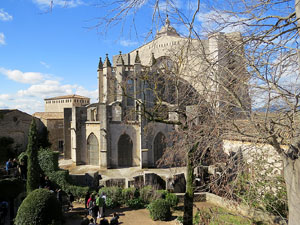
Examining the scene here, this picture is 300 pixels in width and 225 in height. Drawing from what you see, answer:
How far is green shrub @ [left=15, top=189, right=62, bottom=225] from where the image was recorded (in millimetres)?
8781

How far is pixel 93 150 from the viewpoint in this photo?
2100 cm

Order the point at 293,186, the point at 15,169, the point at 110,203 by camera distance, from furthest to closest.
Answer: the point at 15,169
the point at 110,203
the point at 293,186

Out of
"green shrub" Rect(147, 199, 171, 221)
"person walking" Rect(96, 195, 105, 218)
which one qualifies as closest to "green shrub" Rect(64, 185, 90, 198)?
"person walking" Rect(96, 195, 105, 218)

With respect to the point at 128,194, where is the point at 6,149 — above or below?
above

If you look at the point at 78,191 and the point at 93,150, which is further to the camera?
the point at 93,150

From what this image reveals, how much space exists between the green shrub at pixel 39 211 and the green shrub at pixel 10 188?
9.31ft

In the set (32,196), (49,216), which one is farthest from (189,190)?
(32,196)

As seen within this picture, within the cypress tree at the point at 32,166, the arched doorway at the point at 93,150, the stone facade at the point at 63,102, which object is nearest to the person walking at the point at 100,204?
the cypress tree at the point at 32,166

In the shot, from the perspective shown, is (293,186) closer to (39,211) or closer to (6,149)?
(39,211)

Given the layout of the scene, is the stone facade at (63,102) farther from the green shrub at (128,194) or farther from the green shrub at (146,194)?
the green shrub at (146,194)

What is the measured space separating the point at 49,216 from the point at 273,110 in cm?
915

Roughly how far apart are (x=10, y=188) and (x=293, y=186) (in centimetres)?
1303

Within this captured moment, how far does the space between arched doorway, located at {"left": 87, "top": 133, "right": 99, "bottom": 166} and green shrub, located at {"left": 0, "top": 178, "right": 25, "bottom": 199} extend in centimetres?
852

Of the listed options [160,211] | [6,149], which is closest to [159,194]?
[160,211]
